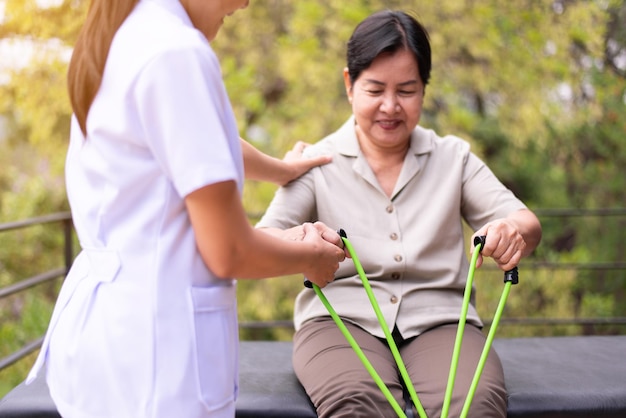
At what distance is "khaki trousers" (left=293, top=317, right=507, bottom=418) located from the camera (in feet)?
5.27

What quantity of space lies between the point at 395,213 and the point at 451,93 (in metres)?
3.09

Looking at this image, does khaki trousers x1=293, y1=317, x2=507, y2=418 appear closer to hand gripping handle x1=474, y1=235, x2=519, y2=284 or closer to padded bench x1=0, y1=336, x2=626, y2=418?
padded bench x1=0, y1=336, x2=626, y2=418

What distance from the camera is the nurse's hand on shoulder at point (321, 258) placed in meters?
1.27

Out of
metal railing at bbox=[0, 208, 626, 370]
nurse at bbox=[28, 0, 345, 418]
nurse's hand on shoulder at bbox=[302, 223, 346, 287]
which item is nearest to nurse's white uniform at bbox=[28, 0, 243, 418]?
nurse at bbox=[28, 0, 345, 418]

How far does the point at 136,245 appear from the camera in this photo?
1085 mm

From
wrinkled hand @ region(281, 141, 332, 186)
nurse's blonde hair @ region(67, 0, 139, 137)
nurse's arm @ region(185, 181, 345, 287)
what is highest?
nurse's blonde hair @ region(67, 0, 139, 137)

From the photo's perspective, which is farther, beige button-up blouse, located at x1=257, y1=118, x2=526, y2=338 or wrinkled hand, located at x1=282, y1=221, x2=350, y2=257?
beige button-up blouse, located at x1=257, y1=118, x2=526, y2=338

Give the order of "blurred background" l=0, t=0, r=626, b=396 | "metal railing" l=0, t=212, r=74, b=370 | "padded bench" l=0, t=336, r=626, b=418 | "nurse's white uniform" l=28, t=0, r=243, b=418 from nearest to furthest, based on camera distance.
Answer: "nurse's white uniform" l=28, t=0, r=243, b=418
"padded bench" l=0, t=336, r=626, b=418
"metal railing" l=0, t=212, r=74, b=370
"blurred background" l=0, t=0, r=626, b=396

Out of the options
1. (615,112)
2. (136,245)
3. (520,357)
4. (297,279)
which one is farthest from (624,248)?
(136,245)

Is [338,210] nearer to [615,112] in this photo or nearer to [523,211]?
[523,211]

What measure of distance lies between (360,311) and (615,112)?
380 centimetres

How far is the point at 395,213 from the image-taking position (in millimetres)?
1955

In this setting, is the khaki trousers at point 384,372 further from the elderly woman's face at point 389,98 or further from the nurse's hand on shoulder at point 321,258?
the elderly woman's face at point 389,98

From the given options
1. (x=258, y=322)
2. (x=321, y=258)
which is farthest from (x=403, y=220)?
(x=258, y=322)
